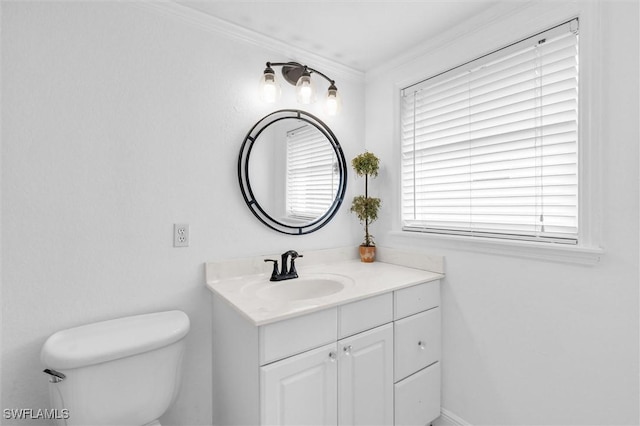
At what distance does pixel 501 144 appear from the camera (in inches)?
59.3

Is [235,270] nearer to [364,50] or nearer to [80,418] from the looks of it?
[80,418]

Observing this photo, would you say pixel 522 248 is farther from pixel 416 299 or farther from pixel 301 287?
pixel 301 287

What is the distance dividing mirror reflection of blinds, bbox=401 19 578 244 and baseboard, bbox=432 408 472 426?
1.02 meters

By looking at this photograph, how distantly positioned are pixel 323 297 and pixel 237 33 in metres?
1.46

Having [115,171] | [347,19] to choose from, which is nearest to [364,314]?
[115,171]

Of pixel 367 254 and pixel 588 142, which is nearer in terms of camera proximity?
pixel 588 142

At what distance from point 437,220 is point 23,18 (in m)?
2.13

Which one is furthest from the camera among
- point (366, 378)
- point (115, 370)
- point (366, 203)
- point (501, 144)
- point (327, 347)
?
point (366, 203)

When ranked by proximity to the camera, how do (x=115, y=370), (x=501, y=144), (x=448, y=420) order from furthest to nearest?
1. (x=448, y=420)
2. (x=501, y=144)
3. (x=115, y=370)

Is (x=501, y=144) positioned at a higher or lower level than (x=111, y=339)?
higher

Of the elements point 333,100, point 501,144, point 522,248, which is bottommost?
point 522,248

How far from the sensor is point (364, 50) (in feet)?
6.26

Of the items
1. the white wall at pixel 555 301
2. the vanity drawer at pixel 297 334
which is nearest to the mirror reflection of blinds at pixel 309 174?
the white wall at pixel 555 301

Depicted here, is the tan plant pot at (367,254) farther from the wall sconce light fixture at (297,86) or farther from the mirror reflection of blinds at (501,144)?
the wall sconce light fixture at (297,86)
